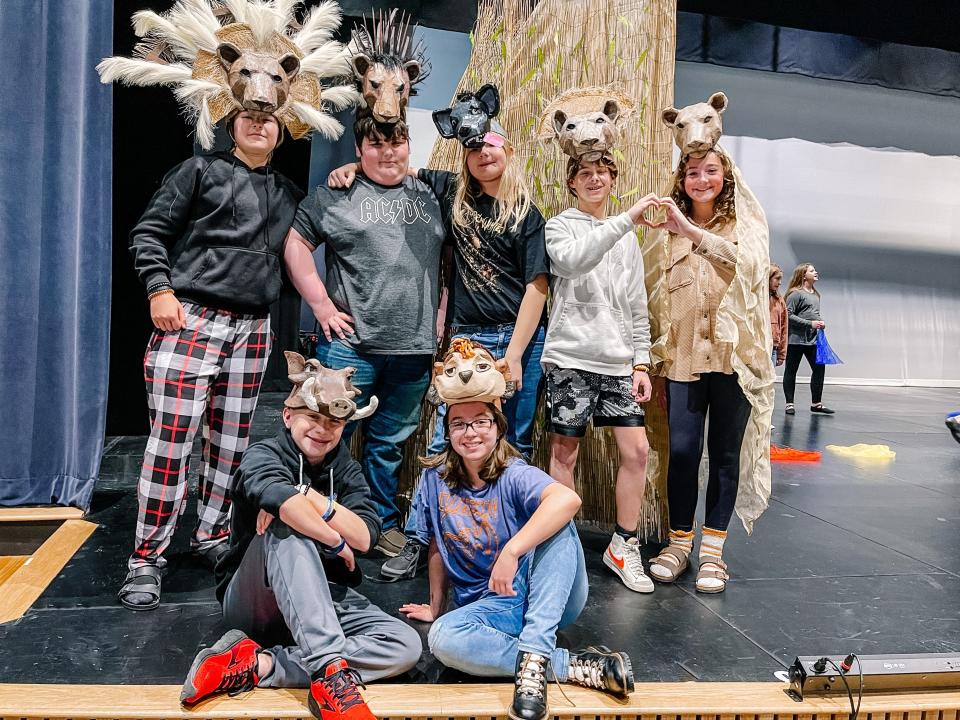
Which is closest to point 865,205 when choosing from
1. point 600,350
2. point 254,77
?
point 600,350

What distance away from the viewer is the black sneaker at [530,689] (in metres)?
1.67

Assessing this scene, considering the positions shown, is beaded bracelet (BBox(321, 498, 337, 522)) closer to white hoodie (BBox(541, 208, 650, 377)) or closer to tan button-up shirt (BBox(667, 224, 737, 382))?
white hoodie (BBox(541, 208, 650, 377))

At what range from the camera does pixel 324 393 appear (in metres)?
1.85

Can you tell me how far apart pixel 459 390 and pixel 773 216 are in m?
8.94

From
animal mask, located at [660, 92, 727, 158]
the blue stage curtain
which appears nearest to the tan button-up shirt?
animal mask, located at [660, 92, 727, 158]

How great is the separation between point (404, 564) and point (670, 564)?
0.94 meters

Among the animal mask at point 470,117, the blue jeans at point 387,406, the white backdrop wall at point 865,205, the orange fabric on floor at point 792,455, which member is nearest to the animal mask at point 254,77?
the animal mask at point 470,117

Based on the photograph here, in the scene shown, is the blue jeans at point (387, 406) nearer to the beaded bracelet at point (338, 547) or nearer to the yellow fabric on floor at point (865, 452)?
the beaded bracelet at point (338, 547)

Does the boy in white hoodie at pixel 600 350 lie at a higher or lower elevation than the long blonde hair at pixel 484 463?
higher

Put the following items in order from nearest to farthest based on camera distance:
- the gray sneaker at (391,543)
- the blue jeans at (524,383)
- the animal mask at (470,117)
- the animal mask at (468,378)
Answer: the animal mask at (468,378) → the animal mask at (470,117) → the blue jeans at (524,383) → the gray sneaker at (391,543)

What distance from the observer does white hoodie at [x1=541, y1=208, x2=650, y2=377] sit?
253 centimetres

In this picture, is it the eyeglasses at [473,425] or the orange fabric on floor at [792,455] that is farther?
the orange fabric on floor at [792,455]

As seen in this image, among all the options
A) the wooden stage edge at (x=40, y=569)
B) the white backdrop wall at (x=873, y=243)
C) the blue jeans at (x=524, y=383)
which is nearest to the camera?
the wooden stage edge at (x=40, y=569)

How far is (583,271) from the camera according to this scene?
8.05 ft
